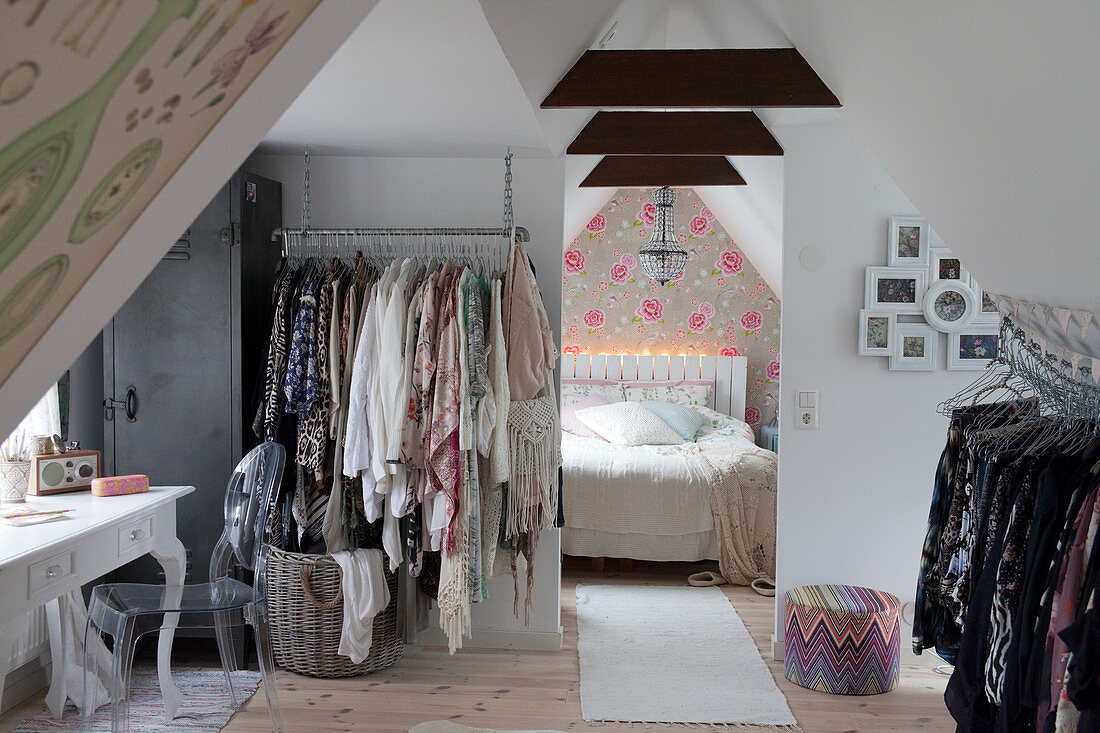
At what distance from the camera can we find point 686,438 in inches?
219

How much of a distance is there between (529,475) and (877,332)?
156 centimetres

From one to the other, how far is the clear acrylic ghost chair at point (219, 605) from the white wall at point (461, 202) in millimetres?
1113

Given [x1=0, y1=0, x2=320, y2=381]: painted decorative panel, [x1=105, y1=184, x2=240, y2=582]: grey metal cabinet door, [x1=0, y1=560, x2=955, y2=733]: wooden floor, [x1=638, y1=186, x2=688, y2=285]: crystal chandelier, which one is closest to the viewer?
[x1=0, y1=0, x2=320, y2=381]: painted decorative panel

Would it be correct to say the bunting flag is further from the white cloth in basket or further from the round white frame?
the white cloth in basket

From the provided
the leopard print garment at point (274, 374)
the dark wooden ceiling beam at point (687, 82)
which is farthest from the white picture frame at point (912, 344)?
the leopard print garment at point (274, 374)

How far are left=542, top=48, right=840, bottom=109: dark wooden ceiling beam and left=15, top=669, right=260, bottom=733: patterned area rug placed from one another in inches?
93.5

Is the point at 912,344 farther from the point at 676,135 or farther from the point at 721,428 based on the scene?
the point at 721,428

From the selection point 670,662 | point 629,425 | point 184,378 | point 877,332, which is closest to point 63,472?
point 184,378

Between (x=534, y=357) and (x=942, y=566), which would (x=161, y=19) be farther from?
(x=534, y=357)

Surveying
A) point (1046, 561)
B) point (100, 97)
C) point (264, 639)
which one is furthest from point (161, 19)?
point (264, 639)

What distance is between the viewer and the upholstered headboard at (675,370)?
6.36 meters

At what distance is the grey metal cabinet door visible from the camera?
10.7ft

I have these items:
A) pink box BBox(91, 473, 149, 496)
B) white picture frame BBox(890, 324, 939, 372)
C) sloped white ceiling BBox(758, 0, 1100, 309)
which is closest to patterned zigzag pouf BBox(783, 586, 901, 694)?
white picture frame BBox(890, 324, 939, 372)

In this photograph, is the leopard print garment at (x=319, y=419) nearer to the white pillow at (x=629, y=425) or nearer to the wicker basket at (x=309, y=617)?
the wicker basket at (x=309, y=617)
